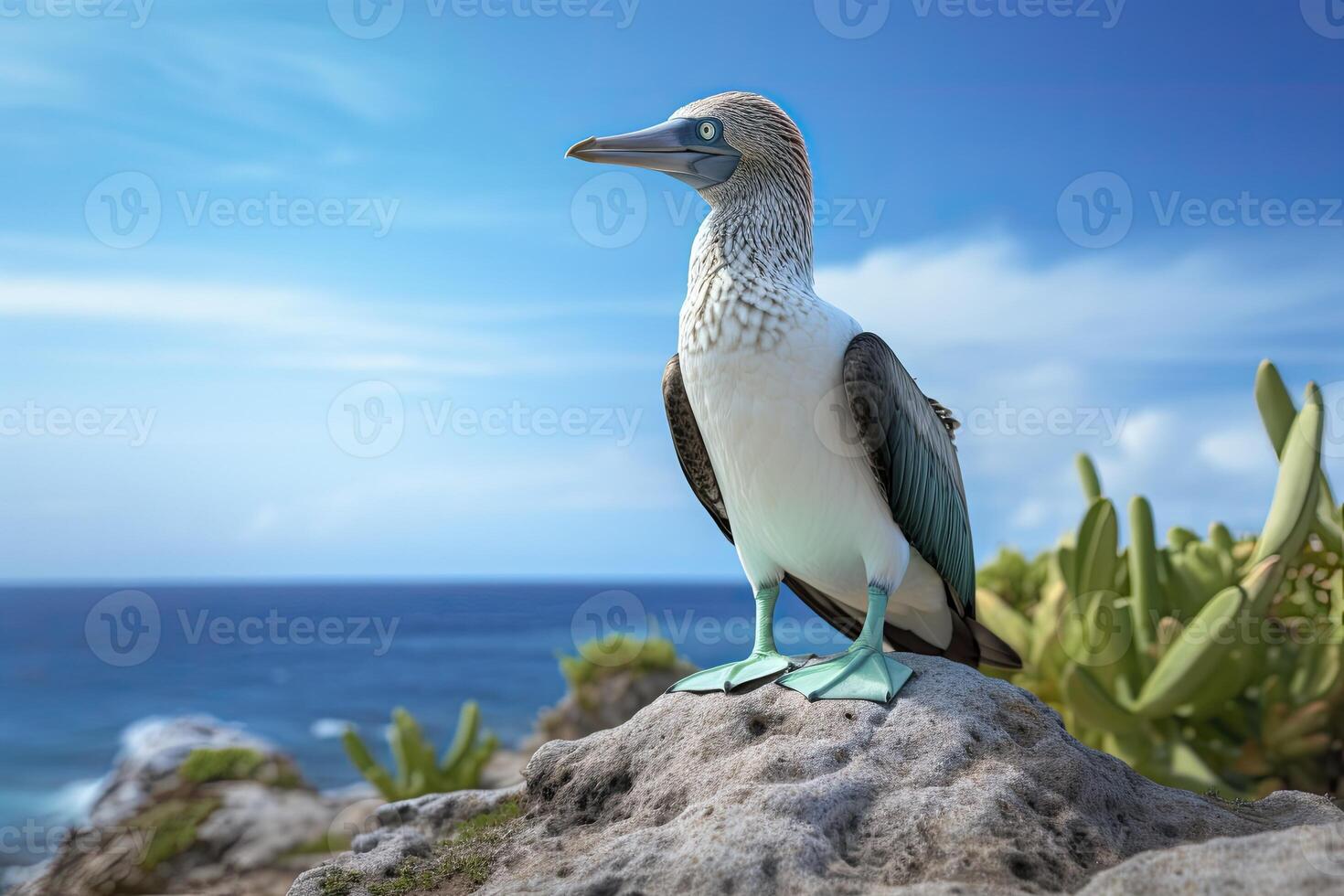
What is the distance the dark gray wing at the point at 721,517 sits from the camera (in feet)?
14.2

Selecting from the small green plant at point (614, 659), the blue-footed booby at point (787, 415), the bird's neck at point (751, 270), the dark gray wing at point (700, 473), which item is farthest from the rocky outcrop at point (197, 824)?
the bird's neck at point (751, 270)

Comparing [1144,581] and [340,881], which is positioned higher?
[1144,581]

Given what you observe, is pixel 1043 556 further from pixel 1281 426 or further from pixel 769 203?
pixel 769 203

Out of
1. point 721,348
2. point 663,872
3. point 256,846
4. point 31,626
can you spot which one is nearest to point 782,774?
point 663,872

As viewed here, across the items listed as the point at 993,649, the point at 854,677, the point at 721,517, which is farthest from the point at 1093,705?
the point at 854,677

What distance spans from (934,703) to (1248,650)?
191 inches

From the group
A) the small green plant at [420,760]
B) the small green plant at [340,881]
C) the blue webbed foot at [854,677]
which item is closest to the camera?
the small green plant at [340,881]

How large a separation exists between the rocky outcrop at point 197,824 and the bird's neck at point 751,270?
240 inches

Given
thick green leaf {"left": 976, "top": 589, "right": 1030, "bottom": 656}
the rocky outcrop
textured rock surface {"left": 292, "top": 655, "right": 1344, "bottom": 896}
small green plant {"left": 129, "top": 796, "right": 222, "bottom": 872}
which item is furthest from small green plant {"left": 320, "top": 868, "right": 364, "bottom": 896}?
small green plant {"left": 129, "top": 796, "right": 222, "bottom": 872}

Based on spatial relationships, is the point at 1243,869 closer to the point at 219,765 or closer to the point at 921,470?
the point at 921,470

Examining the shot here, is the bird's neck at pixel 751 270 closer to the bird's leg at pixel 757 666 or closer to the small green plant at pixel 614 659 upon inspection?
the bird's leg at pixel 757 666

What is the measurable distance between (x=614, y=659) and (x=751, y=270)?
29.8 ft

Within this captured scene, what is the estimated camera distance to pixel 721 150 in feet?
13.3

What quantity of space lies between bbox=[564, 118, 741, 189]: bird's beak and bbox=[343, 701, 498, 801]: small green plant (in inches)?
275
